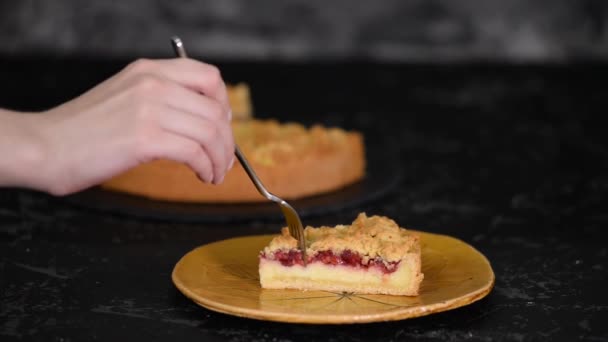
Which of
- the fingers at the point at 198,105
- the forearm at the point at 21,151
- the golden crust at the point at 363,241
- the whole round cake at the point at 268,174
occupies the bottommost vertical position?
the whole round cake at the point at 268,174

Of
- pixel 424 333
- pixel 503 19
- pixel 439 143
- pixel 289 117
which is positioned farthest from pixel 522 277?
pixel 503 19

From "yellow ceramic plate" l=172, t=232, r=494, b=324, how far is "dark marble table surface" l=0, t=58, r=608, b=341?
37 mm

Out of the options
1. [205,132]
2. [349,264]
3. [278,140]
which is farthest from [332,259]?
[278,140]

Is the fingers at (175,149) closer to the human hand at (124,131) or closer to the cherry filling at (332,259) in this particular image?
the human hand at (124,131)

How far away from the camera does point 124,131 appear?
1.70 meters

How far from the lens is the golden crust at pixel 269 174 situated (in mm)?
2711

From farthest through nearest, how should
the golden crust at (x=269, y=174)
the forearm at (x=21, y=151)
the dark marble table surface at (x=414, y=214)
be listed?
the golden crust at (x=269, y=174)
the dark marble table surface at (x=414, y=214)
the forearm at (x=21, y=151)

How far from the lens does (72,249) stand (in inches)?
91.9

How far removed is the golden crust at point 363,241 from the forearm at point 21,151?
0.49 meters

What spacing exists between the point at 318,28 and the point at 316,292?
2755 millimetres

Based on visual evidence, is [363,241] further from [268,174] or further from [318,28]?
[318,28]

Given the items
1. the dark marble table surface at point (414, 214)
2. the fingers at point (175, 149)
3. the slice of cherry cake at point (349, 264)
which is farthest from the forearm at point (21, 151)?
the slice of cherry cake at point (349, 264)

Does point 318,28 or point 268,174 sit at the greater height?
point 268,174

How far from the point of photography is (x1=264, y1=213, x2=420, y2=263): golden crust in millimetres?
2008
